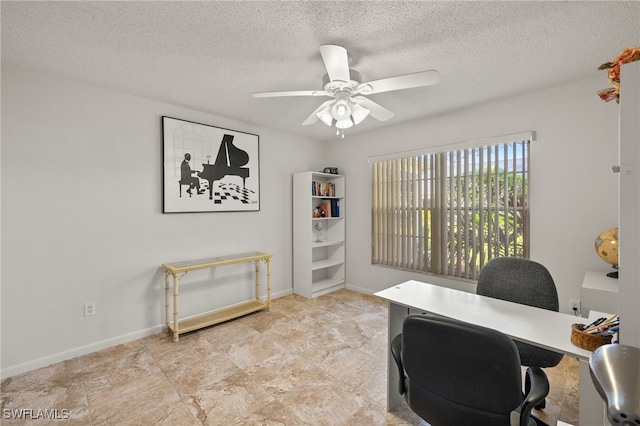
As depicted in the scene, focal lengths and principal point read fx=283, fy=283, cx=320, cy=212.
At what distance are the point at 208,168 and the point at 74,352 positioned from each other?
211 centimetres

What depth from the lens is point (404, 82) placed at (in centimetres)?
186

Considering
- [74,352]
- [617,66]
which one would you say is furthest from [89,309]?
[617,66]

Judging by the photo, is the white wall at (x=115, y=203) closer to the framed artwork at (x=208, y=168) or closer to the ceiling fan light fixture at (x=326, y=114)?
the framed artwork at (x=208, y=168)

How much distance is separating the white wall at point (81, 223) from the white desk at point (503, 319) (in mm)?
2353

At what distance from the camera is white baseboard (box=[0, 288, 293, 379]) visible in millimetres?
2215

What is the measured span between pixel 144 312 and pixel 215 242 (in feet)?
3.27

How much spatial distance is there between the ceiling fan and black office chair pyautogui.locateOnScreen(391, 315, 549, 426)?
4.77 feet

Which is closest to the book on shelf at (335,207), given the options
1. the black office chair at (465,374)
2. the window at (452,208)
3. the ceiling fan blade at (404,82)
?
the window at (452,208)

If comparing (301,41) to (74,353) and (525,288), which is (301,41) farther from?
(74,353)

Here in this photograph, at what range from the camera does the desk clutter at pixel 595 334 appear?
112 cm

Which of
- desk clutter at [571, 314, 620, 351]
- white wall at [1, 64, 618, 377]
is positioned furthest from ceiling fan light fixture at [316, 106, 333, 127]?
desk clutter at [571, 314, 620, 351]

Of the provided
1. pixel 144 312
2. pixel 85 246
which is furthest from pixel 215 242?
pixel 85 246

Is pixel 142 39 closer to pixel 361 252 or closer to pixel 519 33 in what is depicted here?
pixel 519 33

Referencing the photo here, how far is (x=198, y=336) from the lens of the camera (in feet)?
9.43
